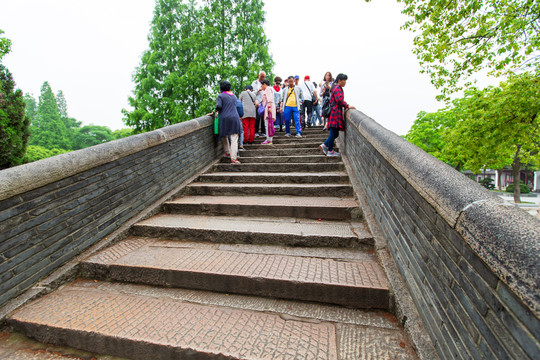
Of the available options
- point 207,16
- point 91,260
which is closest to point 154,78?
point 207,16

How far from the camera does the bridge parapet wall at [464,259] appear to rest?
828 mm

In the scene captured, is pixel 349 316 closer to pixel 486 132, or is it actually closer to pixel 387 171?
pixel 387 171

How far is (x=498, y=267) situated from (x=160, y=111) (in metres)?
16.3

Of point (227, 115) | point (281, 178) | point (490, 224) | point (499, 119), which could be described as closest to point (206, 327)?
point (490, 224)

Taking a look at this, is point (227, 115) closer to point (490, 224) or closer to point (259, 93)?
point (259, 93)

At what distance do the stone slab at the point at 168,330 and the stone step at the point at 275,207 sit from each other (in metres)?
1.53

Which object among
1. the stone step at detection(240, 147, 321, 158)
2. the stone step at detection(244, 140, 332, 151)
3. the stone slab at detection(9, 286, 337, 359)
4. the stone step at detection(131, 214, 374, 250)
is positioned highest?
the stone step at detection(244, 140, 332, 151)

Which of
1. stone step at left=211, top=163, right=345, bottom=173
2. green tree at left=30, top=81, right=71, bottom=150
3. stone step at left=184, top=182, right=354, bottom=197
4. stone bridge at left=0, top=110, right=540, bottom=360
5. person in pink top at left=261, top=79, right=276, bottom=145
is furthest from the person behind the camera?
green tree at left=30, top=81, right=71, bottom=150

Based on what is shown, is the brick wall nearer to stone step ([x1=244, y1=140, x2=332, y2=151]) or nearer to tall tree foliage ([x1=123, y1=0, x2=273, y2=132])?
stone step ([x1=244, y1=140, x2=332, y2=151])

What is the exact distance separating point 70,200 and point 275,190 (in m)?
2.60

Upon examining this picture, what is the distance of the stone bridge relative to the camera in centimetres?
107

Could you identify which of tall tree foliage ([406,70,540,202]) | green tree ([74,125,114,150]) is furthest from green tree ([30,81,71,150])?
tall tree foliage ([406,70,540,202])

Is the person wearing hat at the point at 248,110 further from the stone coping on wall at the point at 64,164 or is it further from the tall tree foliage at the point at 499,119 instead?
the tall tree foliage at the point at 499,119

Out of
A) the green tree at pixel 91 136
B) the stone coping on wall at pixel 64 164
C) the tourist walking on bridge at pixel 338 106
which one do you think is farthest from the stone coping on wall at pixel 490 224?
the green tree at pixel 91 136
